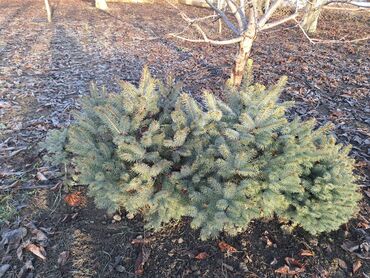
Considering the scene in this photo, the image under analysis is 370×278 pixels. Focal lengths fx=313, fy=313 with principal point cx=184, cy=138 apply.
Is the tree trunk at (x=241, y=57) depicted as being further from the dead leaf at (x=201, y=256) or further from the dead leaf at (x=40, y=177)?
the dead leaf at (x=40, y=177)

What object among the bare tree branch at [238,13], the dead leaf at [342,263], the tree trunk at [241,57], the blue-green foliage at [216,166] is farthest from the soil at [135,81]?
the bare tree branch at [238,13]

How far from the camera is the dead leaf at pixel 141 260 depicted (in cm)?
237

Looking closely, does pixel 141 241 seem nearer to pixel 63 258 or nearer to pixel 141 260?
pixel 141 260

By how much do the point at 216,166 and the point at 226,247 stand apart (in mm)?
697

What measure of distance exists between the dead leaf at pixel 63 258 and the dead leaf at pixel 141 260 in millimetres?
565

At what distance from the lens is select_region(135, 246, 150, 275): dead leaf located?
2.37 metres

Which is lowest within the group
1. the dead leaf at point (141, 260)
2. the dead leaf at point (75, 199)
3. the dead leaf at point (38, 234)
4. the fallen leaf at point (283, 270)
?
the dead leaf at point (38, 234)

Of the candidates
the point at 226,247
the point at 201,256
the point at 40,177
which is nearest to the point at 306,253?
the point at 226,247

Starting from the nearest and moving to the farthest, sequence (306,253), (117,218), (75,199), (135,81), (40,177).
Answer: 1. (306,253)
2. (117,218)
3. (75,199)
4. (40,177)
5. (135,81)

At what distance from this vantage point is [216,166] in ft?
7.48

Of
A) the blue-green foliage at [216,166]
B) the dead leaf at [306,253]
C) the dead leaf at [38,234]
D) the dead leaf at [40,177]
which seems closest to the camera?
the blue-green foliage at [216,166]

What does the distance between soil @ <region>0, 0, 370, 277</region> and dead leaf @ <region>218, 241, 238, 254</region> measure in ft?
0.10

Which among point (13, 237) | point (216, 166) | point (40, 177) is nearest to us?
point (216, 166)

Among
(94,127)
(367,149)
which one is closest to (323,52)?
(367,149)
